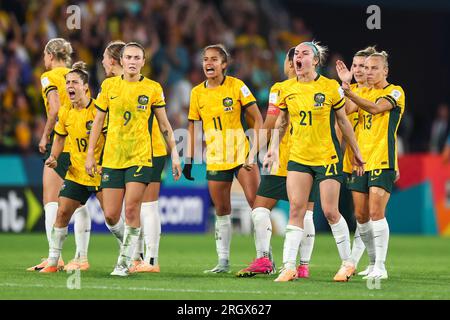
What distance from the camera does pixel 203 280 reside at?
1041cm

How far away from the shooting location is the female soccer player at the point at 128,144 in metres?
10.4

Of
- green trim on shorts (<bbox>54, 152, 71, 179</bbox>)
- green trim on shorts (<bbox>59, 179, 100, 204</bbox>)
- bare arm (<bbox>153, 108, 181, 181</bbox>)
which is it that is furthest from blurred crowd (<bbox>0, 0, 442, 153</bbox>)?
bare arm (<bbox>153, 108, 181, 181</bbox>)

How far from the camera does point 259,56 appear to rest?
24.8 meters

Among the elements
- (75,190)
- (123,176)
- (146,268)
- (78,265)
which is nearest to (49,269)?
(78,265)

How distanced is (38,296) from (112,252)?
639 cm

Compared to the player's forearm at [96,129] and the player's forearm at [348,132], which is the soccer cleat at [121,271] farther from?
the player's forearm at [348,132]

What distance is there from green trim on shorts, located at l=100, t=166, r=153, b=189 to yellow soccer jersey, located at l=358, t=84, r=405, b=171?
223 centimetres

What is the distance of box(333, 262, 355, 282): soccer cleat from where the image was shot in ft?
34.4

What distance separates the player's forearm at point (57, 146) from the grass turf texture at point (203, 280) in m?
1.28

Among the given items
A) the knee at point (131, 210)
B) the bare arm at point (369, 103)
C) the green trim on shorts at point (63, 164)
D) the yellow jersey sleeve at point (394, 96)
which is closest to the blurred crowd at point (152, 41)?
the green trim on shorts at point (63, 164)

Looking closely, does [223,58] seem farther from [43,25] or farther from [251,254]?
[43,25]

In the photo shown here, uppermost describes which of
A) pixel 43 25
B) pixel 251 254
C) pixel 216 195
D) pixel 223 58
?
pixel 43 25
